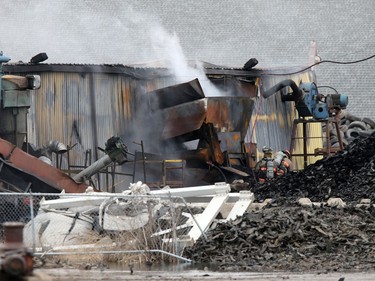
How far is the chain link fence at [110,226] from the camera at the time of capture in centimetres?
1531

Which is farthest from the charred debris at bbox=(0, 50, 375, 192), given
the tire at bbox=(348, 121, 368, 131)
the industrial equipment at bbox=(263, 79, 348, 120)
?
the tire at bbox=(348, 121, 368, 131)

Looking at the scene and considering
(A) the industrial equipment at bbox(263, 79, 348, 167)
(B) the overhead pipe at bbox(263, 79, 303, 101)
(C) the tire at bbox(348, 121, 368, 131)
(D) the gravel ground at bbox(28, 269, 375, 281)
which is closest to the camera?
(D) the gravel ground at bbox(28, 269, 375, 281)

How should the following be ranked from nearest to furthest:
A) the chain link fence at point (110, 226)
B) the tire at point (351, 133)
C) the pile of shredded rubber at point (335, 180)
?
the chain link fence at point (110, 226)
the pile of shredded rubber at point (335, 180)
the tire at point (351, 133)

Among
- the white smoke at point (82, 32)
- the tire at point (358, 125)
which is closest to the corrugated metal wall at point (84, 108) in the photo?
the white smoke at point (82, 32)

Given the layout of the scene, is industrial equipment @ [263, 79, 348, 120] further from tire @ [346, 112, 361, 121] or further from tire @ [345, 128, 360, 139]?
tire @ [346, 112, 361, 121]

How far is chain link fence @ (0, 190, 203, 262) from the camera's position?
15.3 m

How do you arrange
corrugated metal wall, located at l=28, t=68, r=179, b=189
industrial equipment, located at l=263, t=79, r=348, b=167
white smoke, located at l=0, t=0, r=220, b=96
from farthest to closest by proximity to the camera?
white smoke, located at l=0, t=0, r=220, b=96
industrial equipment, located at l=263, t=79, r=348, b=167
corrugated metal wall, located at l=28, t=68, r=179, b=189

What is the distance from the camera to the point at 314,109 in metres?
32.3

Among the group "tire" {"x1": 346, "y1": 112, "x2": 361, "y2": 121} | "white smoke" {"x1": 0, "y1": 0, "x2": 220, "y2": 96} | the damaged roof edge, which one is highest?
"white smoke" {"x1": 0, "y1": 0, "x2": 220, "y2": 96}

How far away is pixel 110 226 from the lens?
16.3 m

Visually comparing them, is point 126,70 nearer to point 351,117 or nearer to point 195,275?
point 351,117

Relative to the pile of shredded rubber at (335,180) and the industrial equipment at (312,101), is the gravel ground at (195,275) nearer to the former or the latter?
the pile of shredded rubber at (335,180)

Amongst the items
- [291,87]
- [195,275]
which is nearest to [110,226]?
[195,275]

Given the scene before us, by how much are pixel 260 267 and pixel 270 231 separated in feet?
5.85
